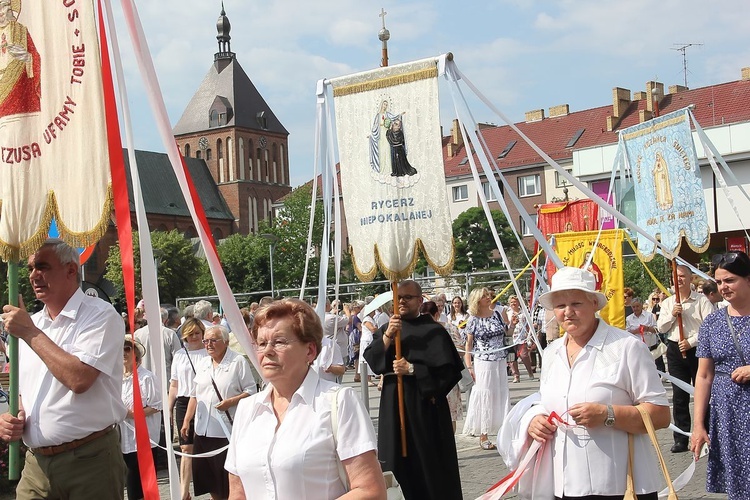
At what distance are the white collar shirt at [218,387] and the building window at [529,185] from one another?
63.3 m

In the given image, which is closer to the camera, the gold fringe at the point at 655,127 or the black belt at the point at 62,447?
the black belt at the point at 62,447

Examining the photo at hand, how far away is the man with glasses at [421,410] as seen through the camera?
7375mm

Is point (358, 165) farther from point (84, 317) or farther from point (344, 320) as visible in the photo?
point (344, 320)

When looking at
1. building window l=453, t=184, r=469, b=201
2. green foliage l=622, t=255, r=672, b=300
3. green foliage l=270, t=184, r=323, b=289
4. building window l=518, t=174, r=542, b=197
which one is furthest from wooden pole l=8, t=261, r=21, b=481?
building window l=453, t=184, r=469, b=201

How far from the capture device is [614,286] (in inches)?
588

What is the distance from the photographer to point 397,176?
322 inches

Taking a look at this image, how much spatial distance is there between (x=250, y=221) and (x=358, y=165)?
4055 inches

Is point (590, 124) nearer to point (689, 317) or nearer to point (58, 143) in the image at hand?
point (689, 317)

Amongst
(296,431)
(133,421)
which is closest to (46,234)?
(296,431)

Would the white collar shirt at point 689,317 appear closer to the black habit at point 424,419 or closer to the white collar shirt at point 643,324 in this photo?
the black habit at point 424,419

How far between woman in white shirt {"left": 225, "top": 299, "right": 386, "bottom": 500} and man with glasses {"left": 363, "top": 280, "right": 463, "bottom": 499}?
11.9 ft

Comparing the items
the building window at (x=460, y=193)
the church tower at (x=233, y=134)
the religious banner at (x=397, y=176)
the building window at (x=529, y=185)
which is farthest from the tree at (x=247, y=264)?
the religious banner at (x=397, y=176)

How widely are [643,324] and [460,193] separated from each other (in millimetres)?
57850

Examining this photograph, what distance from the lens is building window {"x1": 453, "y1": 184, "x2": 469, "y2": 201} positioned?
7444 centimetres
